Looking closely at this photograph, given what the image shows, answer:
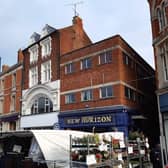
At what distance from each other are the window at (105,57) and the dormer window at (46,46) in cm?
803

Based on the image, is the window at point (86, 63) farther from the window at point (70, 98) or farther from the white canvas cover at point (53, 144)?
the white canvas cover at point (53, 144)

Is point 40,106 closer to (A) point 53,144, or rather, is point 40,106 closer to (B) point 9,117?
(B) point 9,117

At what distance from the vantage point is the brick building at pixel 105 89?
23.0 m

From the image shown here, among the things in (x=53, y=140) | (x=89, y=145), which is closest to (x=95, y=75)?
(x=53, y=140)

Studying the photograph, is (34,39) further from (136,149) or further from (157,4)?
(136,149)

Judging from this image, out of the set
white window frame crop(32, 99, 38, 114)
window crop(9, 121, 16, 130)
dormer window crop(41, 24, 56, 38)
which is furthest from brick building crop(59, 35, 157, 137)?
window crop(9, 121, 16, 130)

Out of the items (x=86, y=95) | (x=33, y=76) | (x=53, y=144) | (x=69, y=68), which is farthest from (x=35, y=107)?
(x=53, y=144)

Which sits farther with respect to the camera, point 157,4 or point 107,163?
point 157,4

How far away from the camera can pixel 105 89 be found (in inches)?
944

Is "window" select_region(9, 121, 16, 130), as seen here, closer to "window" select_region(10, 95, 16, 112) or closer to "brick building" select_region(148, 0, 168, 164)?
"window" select_region(10, 95, 16, 112)

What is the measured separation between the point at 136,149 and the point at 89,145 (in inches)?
166

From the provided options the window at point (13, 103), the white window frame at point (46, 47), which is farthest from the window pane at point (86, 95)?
the window at point (13, 103)

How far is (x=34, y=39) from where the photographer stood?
33875 mm

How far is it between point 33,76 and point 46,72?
8.51ft
